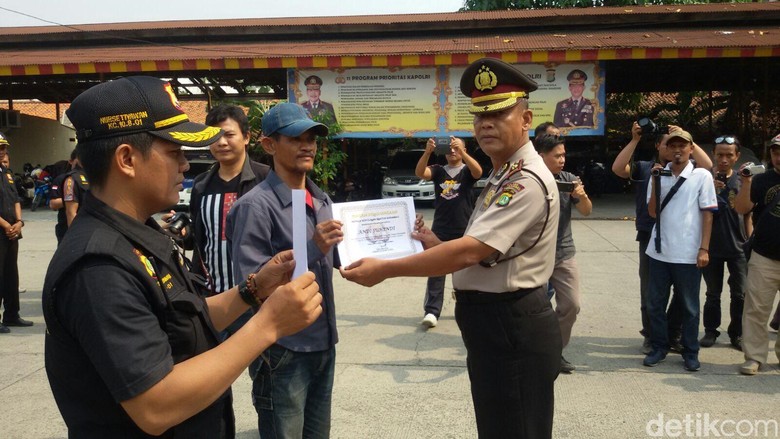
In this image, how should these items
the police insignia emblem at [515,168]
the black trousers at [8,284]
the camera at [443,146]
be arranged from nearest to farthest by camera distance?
the police insignia emblem at [515,168]
the camera at [443,146]
the black trousers at [8,284]

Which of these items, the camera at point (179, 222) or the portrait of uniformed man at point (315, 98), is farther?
the portrait of uniformed man at point (315, 98)

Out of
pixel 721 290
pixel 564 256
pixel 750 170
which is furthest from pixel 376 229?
pixel 721 290

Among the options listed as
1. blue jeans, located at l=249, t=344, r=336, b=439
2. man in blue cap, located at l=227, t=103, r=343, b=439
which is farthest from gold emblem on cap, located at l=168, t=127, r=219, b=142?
blue jeans, located at l=249, t=344, r=336, b=439

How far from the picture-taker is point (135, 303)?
50.6 inches

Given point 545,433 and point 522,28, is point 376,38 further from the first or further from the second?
point 545,433

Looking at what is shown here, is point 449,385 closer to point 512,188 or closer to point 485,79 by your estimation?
point 512,188

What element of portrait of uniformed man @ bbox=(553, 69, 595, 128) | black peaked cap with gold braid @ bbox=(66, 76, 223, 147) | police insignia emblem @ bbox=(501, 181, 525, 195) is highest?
portrait of uniformed man @ bbox=(553, 69, 595, 128)

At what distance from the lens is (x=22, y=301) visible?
715 centimetres

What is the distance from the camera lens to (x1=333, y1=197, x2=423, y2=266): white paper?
248cm

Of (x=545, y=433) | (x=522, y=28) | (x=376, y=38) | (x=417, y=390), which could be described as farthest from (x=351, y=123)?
(x=545, y=433)

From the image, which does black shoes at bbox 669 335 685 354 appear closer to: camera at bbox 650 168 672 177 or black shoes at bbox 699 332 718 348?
black shoes at bbox 699 332 718 348

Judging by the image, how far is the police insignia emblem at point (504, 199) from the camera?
226 cm

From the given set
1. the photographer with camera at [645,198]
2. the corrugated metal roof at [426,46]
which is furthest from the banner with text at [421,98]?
the photographer with camera at [645,198]

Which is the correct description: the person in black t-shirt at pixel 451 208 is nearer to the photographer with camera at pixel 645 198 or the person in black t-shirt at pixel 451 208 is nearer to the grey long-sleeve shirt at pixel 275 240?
the photographer with camera at pixel 645 198
